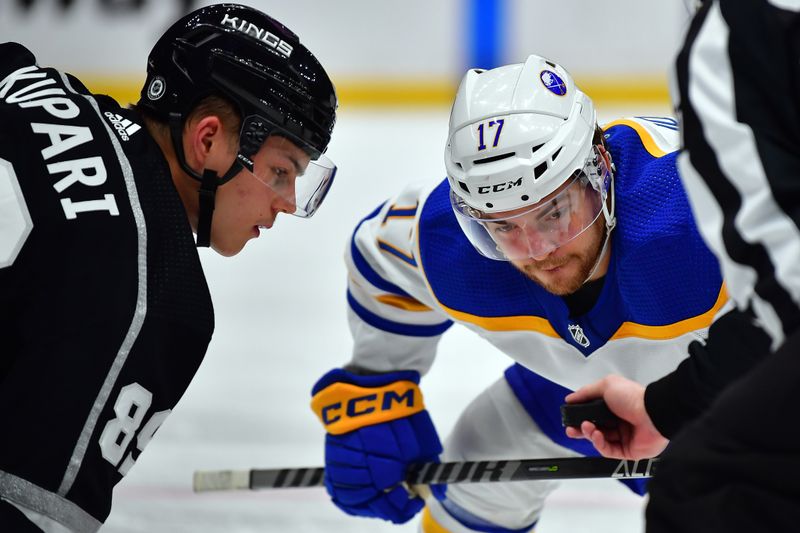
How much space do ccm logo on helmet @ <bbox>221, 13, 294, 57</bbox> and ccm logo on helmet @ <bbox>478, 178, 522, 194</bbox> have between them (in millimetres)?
418

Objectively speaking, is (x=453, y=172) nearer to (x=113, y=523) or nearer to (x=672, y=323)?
(x=672, y=323)

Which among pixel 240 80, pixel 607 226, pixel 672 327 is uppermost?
pixel 240 80

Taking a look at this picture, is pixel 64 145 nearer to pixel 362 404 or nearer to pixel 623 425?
pixel 623 425

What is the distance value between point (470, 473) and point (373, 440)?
250 millimetres

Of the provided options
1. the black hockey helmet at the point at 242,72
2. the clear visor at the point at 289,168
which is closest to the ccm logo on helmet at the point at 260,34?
the black hockey helmet at the point at 242,72

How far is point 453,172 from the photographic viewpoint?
200 cm

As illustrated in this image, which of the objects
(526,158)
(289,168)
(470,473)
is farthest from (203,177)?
(470,473)

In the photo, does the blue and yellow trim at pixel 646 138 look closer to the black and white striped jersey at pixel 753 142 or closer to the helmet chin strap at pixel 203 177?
the helmet chin strap at pixel 203 177

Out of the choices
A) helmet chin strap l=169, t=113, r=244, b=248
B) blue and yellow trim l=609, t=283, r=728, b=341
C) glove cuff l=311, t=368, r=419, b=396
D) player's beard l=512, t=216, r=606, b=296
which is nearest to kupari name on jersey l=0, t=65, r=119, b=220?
helmet chin strap l=169, t=113, r=244, b=248

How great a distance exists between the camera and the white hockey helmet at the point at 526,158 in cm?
193

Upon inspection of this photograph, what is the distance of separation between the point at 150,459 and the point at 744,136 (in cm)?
206

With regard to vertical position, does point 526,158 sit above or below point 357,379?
above

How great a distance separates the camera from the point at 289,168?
6.32 feet

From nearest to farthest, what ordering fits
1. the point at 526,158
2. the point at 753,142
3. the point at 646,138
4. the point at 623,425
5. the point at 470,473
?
the point at 753,142
the point at 623,425
the point at 526,158
the point at 646,138
the point at 470,473
